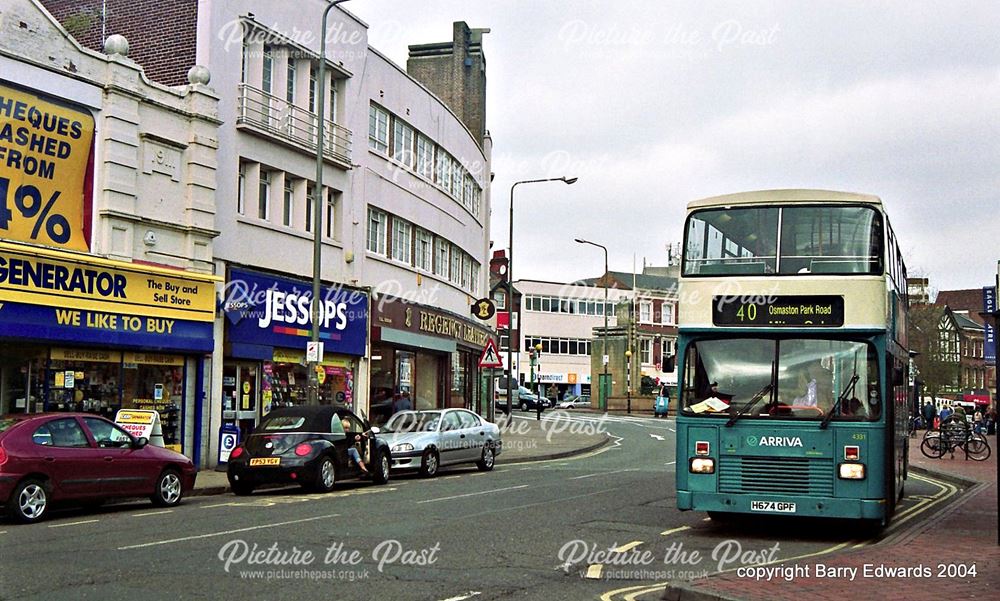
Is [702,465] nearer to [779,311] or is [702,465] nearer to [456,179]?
[779,311]

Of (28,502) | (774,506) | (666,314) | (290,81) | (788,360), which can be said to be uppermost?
(290,81)

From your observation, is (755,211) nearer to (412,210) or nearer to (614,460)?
(614,460)

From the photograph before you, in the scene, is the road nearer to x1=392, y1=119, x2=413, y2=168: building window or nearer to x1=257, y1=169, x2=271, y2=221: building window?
x1=257, y1=169, x2=271, y2=221: building window

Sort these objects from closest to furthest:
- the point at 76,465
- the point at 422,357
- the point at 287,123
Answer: the point at 76,465
the point at 287,123
the point at 422,357

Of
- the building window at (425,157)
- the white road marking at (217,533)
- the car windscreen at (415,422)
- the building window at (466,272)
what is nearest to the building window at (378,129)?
the building window at (425,157)

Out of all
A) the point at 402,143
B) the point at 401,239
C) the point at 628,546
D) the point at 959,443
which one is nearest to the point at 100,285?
the point at 628,546

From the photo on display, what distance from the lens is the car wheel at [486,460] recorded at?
24.8 metres

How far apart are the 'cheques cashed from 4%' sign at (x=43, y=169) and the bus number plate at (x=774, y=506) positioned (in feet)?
44.8

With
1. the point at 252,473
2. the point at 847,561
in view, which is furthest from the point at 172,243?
the point at 847,561

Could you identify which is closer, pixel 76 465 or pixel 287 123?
pixel 76 465

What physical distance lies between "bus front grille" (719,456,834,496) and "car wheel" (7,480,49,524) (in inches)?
339

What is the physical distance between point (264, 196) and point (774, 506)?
17135mm

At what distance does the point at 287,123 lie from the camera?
26.7 metres

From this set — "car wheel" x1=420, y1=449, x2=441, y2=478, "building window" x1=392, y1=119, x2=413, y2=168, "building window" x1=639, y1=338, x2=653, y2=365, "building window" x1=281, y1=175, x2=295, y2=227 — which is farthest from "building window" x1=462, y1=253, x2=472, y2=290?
"building window" x1=639, y1=338, x2=653, y2=365
